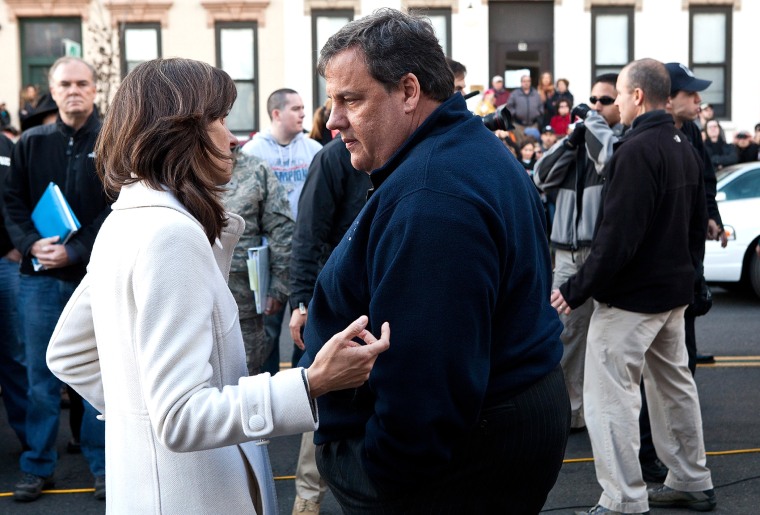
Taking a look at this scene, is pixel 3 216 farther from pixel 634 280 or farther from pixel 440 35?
pixel 440 35

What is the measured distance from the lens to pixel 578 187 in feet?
20.3

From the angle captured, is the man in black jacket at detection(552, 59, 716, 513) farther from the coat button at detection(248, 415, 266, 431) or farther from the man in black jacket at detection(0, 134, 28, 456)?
the man in black jacket at detection(0, 134, 28, 456)

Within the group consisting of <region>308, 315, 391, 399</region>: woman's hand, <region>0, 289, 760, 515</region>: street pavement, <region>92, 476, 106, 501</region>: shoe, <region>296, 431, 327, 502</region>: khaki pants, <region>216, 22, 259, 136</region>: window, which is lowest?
<region>0, 289, 760, 515</region>: street pavement

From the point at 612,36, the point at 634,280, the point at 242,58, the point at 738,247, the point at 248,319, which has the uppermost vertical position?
the point at 612,36

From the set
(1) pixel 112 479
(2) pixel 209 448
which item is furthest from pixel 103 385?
(2) pixel 209 448

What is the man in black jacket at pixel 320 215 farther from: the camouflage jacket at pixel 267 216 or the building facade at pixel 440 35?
the building facade at pixel 440 35

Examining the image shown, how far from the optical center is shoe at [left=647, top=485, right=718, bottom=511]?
5125mm

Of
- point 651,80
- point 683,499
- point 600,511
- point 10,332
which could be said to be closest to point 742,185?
point 651,80

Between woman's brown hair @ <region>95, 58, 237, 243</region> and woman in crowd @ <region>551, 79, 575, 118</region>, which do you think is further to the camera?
woman in crowd @ <region>551, 79, 575, 118</region>

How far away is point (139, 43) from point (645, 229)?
1945 cm

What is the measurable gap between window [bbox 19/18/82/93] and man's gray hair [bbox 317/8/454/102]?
21.2 m

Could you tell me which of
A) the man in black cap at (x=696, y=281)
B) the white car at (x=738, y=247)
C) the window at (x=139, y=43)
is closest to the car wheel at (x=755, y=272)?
the white car at (x=738, y=247)

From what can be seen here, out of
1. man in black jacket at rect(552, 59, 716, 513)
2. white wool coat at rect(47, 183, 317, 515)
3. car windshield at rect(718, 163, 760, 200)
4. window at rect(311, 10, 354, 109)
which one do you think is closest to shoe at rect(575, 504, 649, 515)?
man in black jacket at rect(552, 59, 716, 513)

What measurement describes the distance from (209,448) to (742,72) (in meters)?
22.2
